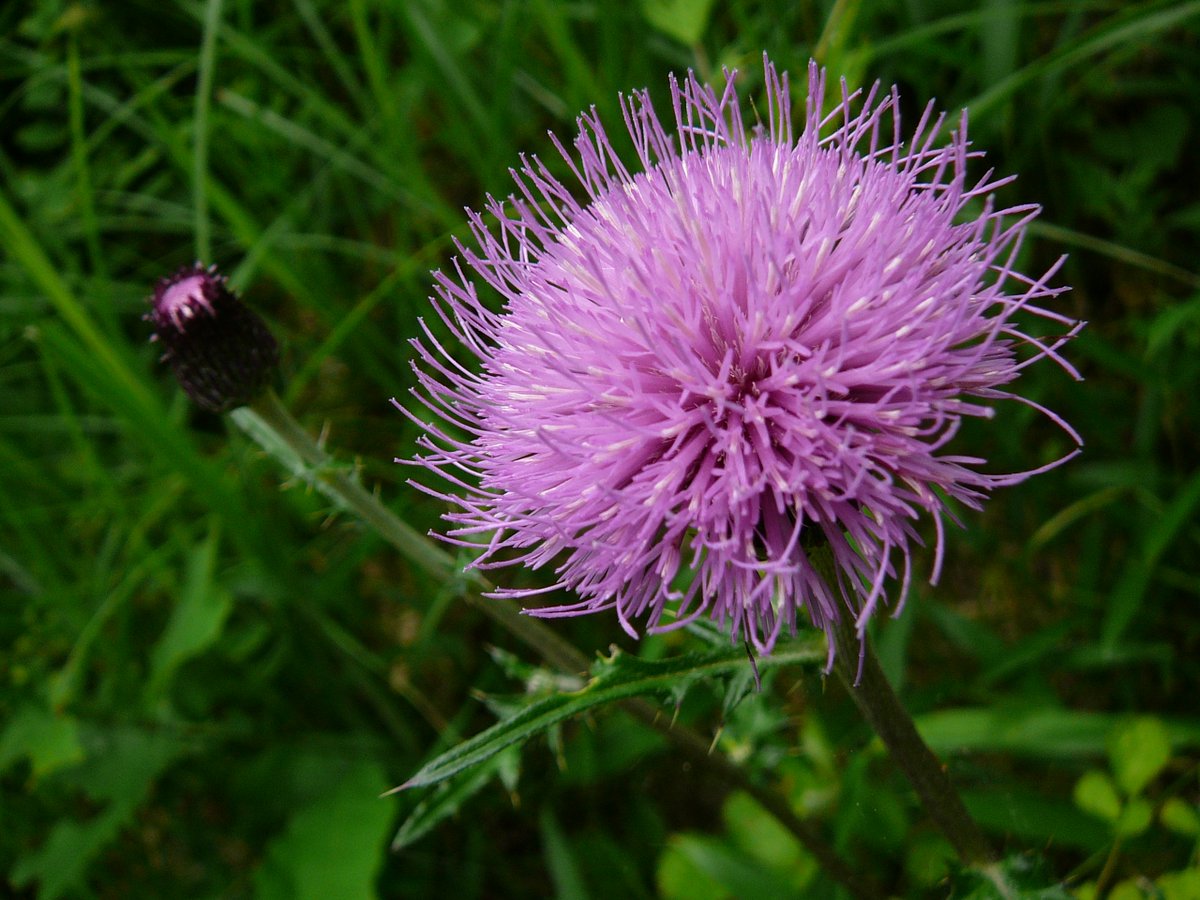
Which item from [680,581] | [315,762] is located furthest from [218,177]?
[680,581]

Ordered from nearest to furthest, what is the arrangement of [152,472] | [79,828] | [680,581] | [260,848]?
[680,581]
[79,828]
[260,848]
[152,472]

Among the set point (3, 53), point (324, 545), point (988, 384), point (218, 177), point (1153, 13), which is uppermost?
point (3, 53)

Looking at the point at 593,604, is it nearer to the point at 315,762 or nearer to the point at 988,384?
the point at 988,384

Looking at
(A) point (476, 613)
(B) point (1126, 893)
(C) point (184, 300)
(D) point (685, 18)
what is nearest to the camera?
(B) point (1126, 893)

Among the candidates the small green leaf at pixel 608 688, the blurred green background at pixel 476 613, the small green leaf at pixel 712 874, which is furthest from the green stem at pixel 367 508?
the small green leaf at pixel 712 874

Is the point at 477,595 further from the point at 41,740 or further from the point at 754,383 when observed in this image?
the point at 41,740

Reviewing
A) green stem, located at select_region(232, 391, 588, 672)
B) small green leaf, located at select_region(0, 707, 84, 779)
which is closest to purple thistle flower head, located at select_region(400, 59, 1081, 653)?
green stem, located at select_region(232, 391, 588, 672)

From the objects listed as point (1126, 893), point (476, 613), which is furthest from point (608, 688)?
point (476, 613)

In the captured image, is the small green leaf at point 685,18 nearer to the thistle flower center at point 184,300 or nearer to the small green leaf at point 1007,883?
the thistle flower center at point 184,300
